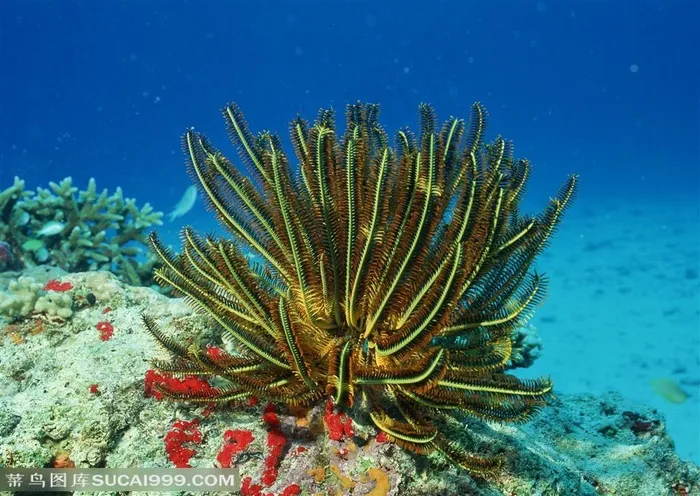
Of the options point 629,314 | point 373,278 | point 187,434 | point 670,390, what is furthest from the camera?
point 629,314

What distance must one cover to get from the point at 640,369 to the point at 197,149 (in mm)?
16067

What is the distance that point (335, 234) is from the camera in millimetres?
3809

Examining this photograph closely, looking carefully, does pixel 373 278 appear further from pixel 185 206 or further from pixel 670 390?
pixel 185 206

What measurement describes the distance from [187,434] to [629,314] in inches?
746

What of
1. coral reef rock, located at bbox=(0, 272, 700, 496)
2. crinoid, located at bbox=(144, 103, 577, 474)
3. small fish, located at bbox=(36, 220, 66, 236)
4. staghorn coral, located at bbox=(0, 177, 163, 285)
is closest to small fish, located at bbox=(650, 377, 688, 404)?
coral reef rock, located at bbox=(0, 272, 700, 496)

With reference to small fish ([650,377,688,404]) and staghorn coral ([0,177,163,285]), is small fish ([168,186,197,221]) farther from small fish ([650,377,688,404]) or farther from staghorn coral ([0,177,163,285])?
small fish ([650,377,688,404])

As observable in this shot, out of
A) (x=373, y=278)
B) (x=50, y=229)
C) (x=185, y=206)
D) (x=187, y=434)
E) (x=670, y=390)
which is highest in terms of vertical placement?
(x=185, y=206)

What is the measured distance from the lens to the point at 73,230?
9.77 meters

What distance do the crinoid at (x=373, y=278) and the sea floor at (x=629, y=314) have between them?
1147 cm

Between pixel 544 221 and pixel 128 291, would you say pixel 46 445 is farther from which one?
pixel 544 221

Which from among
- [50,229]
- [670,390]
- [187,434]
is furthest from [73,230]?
[670,390]

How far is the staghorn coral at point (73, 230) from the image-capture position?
954 centimetres

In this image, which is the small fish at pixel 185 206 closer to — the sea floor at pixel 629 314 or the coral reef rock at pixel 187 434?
the coral reef rock at pixel 187 434

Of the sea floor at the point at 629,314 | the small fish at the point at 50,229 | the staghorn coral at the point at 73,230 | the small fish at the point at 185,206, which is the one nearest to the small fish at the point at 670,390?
the sea floor at the point at 629,314
